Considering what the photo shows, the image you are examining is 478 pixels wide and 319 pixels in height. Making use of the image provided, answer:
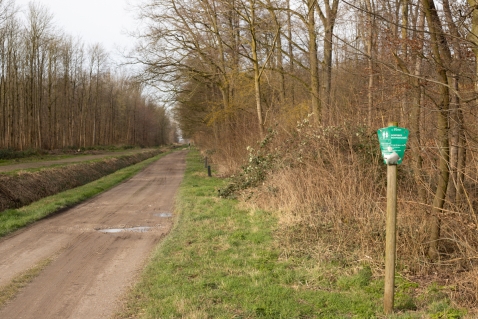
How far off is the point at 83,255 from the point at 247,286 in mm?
3906

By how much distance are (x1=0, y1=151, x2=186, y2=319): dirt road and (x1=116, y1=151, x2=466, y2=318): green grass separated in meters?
0.49

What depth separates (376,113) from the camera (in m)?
10.6

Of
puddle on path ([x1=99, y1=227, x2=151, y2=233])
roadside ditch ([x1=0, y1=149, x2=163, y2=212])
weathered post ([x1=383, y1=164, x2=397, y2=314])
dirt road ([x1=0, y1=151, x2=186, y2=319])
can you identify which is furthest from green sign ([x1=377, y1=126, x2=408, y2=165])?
roadside ditch ([x1=0, y1=149, x2=163, y2=212])

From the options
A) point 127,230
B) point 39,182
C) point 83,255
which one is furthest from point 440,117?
point 39,182

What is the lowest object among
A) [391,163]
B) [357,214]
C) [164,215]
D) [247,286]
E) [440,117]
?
[164,215]

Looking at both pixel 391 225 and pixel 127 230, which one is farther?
pixel 127 230

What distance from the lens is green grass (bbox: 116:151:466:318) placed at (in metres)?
5.30

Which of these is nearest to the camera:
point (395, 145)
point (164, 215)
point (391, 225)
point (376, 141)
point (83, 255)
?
point (395, 145)

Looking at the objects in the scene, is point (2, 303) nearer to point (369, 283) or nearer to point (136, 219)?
point (369, 283)

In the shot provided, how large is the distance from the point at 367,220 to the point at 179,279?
11.4 feet

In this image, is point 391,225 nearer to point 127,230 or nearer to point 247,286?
point 247,286

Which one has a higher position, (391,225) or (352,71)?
(352,71)

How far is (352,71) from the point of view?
1177 centimetres

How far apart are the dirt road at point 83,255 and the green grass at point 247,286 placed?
1.60 ft
